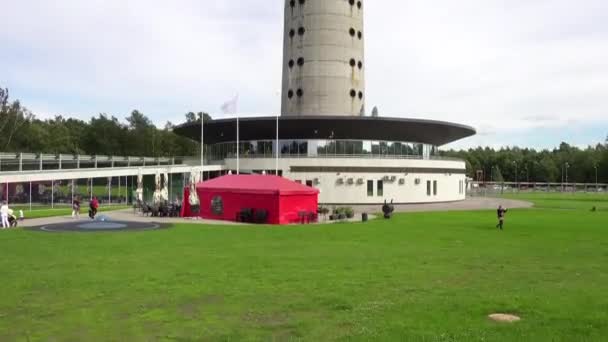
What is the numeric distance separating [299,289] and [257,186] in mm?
23364

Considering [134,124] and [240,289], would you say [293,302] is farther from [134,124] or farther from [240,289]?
[134,124]

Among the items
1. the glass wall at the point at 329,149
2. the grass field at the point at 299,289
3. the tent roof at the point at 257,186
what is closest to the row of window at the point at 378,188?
the glass wall at the point at 329,149

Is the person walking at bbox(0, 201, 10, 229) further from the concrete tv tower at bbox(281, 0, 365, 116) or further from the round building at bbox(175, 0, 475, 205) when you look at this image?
the concrete tv tower at bbox(281, 0, 365, 116)

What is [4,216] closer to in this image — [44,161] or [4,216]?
[4,216]

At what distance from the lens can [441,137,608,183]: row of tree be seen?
14325 centimetres

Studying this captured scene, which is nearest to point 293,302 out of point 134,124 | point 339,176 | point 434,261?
point 434,261

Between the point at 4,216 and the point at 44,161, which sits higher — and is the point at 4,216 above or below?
below

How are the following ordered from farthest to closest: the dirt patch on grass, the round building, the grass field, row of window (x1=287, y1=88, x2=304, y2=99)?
row of window (x1=287, y1=88, x2=304, y2=99) < the round building < the dirt patch on grass < the grass field

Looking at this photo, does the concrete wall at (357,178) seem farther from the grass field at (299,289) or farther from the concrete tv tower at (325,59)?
the grass field at (299,289)

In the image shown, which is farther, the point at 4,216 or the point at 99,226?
the point at 4,216

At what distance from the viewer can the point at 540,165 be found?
15512cm

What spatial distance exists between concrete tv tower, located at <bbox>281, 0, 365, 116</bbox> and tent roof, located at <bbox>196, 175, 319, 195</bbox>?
22.4 meters

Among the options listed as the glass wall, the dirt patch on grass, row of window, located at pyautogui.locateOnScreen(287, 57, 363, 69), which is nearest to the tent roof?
the glass wall

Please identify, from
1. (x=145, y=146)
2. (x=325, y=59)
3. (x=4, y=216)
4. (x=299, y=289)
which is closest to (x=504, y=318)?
(x=299, y=289)
